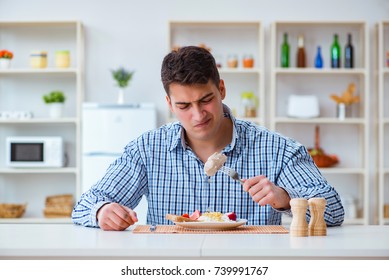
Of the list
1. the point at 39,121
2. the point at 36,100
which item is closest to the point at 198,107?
the point at 39,121

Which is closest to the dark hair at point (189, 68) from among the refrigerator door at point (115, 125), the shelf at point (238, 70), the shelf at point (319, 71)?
the refrigerator door at point (115, 125)

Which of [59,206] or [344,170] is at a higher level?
[344,170]

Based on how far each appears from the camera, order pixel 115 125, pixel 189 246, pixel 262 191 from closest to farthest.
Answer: pixel 189 246 < pixel 262 191 < pixel 115 125

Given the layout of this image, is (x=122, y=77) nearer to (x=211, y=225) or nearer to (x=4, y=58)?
(x=4, y=58)

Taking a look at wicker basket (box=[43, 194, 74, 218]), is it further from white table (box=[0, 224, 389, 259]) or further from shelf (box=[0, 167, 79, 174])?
white table (box=[0, 224, 389, 259])

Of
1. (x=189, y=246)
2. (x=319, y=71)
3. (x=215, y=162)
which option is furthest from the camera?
(x=319, y=71)

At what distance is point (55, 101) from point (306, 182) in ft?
12.8

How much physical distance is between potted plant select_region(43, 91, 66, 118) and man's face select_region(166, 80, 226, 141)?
3649mm

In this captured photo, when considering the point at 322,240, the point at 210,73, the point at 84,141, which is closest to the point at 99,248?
the point at 322,240

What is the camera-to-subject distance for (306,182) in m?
2.51

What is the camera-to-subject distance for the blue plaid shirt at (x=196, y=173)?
103 inches

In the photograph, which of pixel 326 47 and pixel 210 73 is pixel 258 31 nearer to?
pixel 326 47

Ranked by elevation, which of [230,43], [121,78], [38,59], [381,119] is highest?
[230,43]

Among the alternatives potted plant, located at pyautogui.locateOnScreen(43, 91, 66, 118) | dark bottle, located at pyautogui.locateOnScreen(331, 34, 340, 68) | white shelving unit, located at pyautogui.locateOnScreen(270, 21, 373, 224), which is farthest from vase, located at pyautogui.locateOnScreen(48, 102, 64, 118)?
dark bottle, located at pyautogui.locateOnScreen(331, 34, 340, 68)
